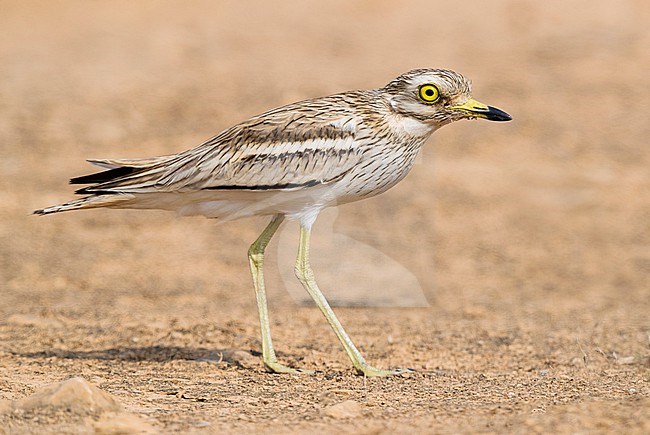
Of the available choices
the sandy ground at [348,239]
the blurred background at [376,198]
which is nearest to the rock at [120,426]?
the sandy ground at [348,239]

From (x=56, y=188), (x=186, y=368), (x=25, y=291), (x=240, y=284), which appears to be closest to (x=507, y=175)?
(x=240, y=284)

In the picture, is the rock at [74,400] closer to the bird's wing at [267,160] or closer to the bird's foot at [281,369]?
the bird's foot at [281,369]

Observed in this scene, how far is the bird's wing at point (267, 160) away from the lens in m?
5.48

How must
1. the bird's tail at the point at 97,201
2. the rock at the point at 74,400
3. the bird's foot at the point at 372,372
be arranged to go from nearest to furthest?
the rock at the point at 74,400 < the bird's foot at the point at 372,372 < the bird's tail at the point at 97,201

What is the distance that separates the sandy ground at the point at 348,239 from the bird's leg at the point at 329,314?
0.29 ft

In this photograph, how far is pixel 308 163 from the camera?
550cm

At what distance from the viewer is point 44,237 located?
962 cm

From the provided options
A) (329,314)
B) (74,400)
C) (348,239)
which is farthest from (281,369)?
(348,239)

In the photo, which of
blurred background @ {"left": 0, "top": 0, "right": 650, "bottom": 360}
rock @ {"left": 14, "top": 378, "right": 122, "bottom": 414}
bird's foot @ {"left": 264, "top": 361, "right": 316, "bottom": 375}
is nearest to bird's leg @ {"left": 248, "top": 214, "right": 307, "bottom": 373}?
bird's foot @ {"left": 264, "top": 361, "right": 316, "bottom": 375}

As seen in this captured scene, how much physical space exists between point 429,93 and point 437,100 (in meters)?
0.06

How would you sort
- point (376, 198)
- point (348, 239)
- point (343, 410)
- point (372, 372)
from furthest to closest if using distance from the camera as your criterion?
1. point (376, 198)
2. point (348, 239)
3. point (372, 372)
4. point (343, 410)

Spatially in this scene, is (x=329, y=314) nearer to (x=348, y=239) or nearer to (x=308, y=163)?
(x=308, y=163)

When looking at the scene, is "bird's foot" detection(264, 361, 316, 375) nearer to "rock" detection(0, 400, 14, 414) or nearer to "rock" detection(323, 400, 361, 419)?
"rock" detection(323, 400, 361, 419)

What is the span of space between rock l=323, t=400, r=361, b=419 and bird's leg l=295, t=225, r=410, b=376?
996mm
